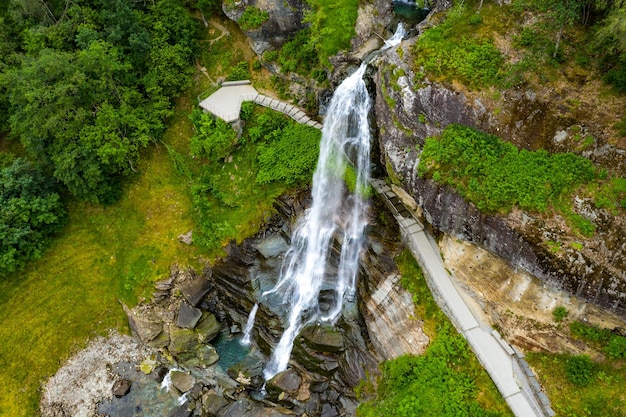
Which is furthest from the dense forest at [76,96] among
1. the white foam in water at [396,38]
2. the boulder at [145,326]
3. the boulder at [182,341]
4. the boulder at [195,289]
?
the white foam in water at [396,38]

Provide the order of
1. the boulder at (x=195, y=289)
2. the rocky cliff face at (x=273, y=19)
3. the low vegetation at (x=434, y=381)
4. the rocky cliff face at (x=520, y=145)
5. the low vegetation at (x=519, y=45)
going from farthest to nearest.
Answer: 1. the rocky cliff face at (x=273, y=19)
2. the boulder at (x=195, y=289)
3. the low vegetation at (x=434, y=381)
4. the low vegetation at (x=519, y=45)
5. the rocky cliff face at (x=520, y=145)

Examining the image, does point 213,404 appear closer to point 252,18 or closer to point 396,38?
point 396,38

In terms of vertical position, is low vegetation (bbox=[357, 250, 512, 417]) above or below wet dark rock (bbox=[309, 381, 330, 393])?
above

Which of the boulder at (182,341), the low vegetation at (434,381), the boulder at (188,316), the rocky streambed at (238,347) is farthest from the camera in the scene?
the boulder at (188,316)

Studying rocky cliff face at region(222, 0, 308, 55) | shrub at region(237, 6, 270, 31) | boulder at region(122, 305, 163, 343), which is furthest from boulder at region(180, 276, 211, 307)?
shrub at region(237, 6, 270, 31)

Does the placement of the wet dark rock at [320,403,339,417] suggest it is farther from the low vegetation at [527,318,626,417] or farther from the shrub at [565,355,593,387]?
the shrub at [565,355,593,387]

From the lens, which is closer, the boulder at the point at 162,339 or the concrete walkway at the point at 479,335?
the concrete walkway at the point at 479,335

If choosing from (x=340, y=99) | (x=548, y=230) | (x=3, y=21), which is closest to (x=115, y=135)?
(x=3, y=21)

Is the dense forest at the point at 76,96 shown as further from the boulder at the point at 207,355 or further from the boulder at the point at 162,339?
the boulder at the point at 207,355
